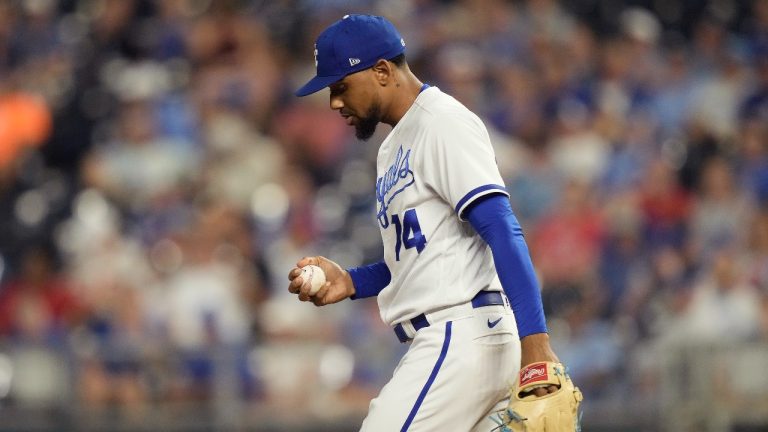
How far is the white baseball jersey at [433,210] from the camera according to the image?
316cm

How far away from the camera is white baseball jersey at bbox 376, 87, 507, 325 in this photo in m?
3.16

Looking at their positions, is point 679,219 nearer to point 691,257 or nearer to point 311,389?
point 691,257

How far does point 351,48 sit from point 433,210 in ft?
1.54

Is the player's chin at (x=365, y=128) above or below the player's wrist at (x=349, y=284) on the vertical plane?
above

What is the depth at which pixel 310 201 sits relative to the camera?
8438 millimetres

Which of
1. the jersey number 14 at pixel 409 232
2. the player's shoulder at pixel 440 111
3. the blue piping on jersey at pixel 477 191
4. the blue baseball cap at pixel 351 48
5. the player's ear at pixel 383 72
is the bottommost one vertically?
the jersey number 14 at pixel 409 232

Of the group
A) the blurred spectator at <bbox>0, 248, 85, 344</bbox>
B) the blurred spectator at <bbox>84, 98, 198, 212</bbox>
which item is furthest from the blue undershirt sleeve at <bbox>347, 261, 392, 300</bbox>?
the blurred spectator at <bbox>84, 98, 198, 212</bbox>

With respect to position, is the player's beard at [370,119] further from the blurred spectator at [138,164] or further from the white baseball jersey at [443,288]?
the blurred spectator at [138,164]

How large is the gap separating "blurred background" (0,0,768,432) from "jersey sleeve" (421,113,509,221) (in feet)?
12.3

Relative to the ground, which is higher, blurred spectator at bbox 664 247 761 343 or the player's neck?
the player's neck

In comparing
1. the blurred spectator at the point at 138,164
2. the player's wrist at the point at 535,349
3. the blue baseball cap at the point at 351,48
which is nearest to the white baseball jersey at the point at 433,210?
the blue baseball cap at the point at 351,48

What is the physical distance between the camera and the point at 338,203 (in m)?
8.45

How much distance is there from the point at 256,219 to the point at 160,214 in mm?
680

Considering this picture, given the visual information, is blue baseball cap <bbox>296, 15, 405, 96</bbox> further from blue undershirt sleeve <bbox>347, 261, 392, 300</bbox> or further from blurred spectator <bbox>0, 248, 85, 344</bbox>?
blurred spectator <bbox>0, 248, 85, 344</bbox>
